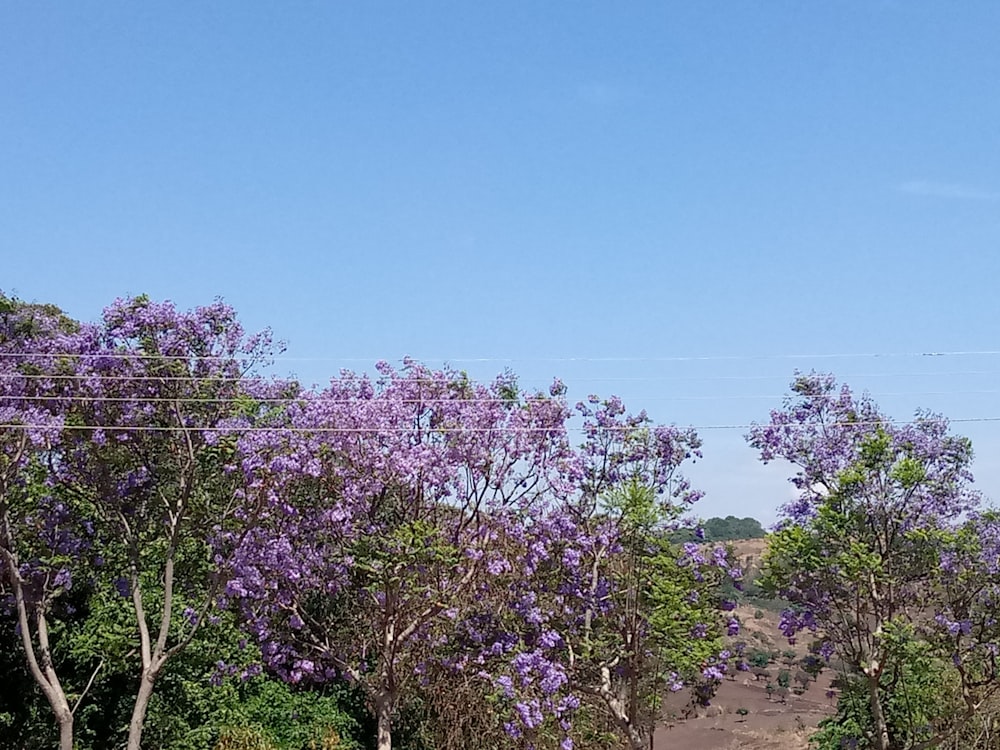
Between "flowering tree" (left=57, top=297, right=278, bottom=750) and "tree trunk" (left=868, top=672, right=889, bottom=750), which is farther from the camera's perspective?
"tree trunk" (left=868, top=672, right=889, bottom=750)

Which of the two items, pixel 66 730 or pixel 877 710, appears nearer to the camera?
pixel 66 730

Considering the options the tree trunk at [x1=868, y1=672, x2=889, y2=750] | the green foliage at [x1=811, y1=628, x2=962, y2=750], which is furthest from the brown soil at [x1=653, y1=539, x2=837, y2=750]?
the tree trunk at [x1=868, y1=672, x2=889, y2=750]

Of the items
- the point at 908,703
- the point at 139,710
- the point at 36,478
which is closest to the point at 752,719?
the point at 908,703

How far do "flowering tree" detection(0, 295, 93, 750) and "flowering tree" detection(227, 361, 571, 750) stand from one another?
2148 millimetres

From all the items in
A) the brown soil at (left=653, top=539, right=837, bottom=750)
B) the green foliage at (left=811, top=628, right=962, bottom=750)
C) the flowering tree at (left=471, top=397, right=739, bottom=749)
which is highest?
the flowering tree at (left=471, top=397, right=739, bottom=749)

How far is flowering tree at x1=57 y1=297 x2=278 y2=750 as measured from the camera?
1146 cm

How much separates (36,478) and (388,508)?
421 cm

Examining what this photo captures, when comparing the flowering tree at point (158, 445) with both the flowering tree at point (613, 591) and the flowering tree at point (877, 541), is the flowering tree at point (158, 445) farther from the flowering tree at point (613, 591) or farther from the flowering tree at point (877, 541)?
the flowering tree at point (877, 541)

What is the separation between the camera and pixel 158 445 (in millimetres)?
11883

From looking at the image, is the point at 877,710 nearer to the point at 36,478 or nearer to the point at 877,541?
the point at 877,541

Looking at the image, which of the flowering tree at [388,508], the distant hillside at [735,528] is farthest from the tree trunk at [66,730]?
the distant hillside at [735,528]

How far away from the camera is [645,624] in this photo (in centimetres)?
1292

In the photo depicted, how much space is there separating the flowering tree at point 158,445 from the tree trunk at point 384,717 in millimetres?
2661

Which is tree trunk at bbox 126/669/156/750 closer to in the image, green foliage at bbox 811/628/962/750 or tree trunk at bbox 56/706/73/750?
tree trunk at bbox 56/706/73/750
